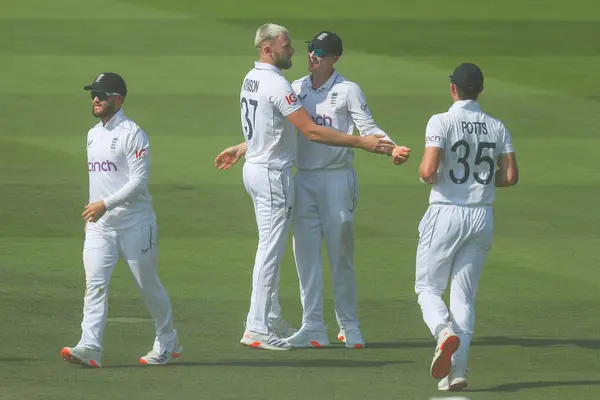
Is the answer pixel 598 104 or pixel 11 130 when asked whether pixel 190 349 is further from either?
pixel 598 104

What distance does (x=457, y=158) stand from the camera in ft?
26.4

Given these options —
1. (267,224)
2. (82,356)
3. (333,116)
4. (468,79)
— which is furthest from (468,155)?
(82,356)

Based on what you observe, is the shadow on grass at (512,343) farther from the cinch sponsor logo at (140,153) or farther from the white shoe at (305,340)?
the cinch sponsor logo at (140,153)

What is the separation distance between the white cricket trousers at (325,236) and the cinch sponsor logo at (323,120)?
1.05ft

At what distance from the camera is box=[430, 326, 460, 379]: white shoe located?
7.68 m

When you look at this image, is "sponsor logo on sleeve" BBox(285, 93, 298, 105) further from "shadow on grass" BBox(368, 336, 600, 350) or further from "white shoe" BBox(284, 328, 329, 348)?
"shadow on grass" BBox(368, 336, 600, 350)

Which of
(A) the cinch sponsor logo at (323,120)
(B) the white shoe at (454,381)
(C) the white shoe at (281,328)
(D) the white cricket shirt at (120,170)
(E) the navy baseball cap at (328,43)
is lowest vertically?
(B) the white shoe at (454,381)

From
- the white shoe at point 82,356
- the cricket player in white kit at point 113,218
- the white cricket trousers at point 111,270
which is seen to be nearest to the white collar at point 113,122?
the cricket player in white kit at point 113,218

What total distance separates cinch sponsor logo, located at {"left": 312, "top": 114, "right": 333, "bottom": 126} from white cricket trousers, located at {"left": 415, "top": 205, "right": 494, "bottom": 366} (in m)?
1.34

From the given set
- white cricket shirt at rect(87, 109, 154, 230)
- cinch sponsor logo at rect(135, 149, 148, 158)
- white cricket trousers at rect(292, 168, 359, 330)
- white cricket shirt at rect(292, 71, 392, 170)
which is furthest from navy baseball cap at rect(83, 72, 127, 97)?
white cricket trousers at rect(292, 168, 359, 330)

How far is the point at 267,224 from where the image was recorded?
30.0ft

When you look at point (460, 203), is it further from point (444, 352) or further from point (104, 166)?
point (104, 166)

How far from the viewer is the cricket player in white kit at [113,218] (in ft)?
27.2

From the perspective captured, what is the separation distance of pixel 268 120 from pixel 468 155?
5.29ft
